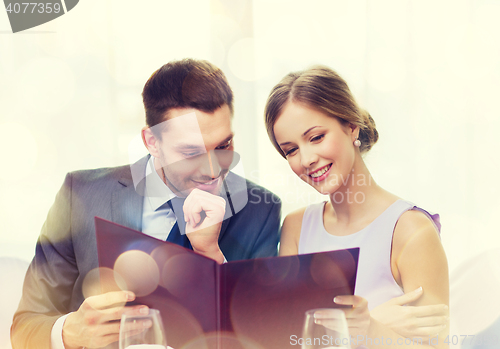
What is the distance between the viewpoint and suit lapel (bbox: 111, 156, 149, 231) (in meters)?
1.28

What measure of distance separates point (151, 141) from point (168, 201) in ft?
0.78

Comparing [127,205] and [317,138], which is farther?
[127,205]

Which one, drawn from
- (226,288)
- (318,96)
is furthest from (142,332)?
(318,96)

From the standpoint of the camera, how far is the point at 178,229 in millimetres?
1242

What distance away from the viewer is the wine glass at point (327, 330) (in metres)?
0.63

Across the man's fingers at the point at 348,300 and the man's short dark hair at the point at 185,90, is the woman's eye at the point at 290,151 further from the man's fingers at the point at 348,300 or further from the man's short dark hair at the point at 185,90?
the man's fingers at the point at 348,300

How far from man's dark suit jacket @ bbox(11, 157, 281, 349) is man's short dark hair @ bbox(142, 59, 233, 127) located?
28cm

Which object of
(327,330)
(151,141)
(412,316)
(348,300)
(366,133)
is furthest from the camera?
(151,141)

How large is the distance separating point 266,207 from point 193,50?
74cm

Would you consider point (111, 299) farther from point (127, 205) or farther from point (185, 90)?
point (185, 90)

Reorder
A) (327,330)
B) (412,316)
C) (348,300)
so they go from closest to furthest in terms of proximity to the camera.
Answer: (327,330)
(348,300)
(412,316)

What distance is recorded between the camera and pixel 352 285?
0.76 metres

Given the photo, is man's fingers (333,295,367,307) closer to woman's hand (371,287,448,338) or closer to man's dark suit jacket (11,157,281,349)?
woman's hand (371,287,448,338)

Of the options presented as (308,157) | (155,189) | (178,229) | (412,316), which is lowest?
(412,316)
